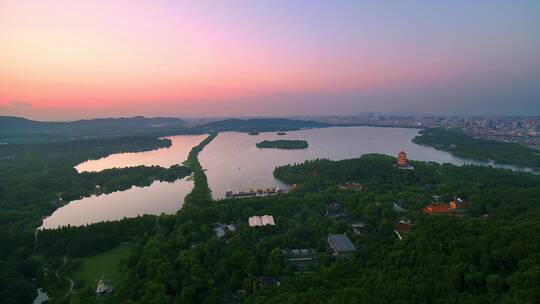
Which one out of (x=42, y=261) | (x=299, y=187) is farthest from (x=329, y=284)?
(x=299, y=187)

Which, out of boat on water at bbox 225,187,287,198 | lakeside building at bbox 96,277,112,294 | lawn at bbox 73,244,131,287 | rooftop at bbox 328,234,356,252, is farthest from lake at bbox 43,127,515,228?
rooftop at bbox 328,234,356,252

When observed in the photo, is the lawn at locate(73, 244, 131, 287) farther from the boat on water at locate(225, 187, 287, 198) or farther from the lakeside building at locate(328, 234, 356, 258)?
the boat on water at locate(225, 187, 287, 198)

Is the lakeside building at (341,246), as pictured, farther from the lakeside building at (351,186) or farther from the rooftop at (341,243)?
the lakeside building at (351,186)

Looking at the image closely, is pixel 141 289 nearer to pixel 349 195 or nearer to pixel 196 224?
pixel 196 224

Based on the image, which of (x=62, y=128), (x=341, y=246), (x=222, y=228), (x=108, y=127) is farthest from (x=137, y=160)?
(x=108, y=127)

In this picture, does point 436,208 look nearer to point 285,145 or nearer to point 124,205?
point 124,205

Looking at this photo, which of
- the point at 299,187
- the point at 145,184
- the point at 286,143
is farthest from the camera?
the point at 286,143

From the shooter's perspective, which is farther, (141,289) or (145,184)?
(145,184)
